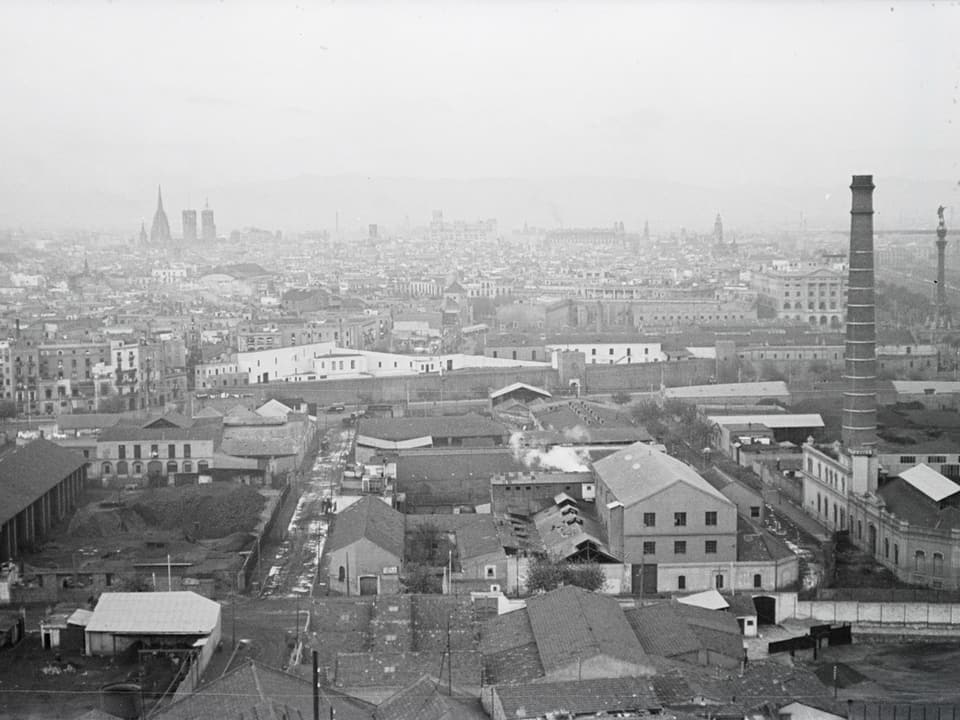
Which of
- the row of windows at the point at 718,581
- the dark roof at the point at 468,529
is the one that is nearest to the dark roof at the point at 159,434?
the dark roof at the point at 468,529

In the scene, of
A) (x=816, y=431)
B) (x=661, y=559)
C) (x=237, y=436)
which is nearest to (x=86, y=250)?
(x=237, y=436)

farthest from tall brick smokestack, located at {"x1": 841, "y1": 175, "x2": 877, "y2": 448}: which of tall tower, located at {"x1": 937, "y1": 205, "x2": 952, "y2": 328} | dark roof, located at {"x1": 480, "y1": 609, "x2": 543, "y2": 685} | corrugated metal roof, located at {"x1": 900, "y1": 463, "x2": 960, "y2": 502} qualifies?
tall tower, located at {"x1": 937, "y1": 205, "x2": 952, "y2": 328}

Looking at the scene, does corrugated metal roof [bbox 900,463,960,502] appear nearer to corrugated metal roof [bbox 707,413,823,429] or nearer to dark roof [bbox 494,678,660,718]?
dark roof [bbox 494,678,660,718]

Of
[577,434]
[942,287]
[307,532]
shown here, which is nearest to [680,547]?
[307,532]

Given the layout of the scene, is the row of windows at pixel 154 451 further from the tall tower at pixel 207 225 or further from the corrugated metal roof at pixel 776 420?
the tall tower at pixel 207 225

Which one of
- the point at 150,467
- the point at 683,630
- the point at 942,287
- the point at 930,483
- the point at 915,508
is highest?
the point at 942,287

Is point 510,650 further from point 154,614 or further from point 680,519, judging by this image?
point 680,519
